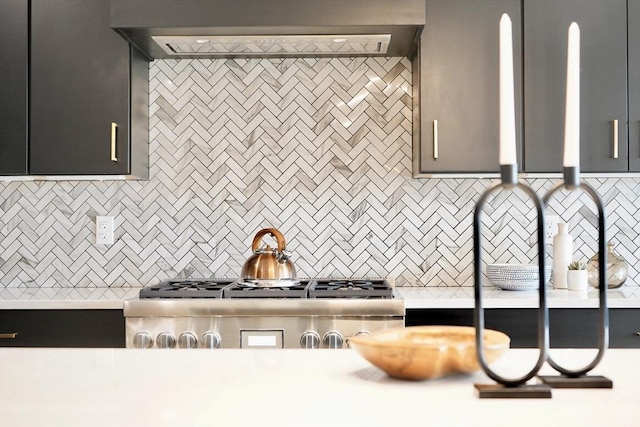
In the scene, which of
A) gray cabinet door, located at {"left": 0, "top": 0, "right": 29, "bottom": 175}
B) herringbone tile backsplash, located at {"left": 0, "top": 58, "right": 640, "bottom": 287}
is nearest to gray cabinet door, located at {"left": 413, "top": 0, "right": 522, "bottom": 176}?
herringbone tile backsplash, located at {"left": 0, "top": 58, "right": 640, "bottom": 287}

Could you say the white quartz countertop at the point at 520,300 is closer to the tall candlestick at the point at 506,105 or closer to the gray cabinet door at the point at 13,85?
the tall candlestick at the point at 506,105

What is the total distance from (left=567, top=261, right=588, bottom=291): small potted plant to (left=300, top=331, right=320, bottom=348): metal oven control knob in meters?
1.14

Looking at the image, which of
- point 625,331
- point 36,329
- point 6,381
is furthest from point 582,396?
point 36,329

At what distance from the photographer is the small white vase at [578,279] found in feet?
9.36

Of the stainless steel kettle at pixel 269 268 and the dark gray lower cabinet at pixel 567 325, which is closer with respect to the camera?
the dark gray lower cabinet at pixel 567 325

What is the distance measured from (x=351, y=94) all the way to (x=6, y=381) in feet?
7.85

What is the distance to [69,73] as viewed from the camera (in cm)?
291

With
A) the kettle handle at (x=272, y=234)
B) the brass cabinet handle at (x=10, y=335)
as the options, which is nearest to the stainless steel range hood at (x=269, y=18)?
the kettle handle at (x=272, y=234)

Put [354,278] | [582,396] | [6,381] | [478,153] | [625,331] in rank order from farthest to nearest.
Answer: [354,278] < [478,153] < [625,331] < [6,381] < [582,396]

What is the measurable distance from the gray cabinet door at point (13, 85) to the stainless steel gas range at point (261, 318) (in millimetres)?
868

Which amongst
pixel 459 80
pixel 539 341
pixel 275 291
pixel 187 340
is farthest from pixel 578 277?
pixel 539 341

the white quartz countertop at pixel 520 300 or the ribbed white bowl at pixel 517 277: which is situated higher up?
the ribbed white bowl at pixel 517 277

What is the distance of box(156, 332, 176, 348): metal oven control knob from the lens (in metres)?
2.60

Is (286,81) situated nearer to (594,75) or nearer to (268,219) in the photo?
(268,219)
